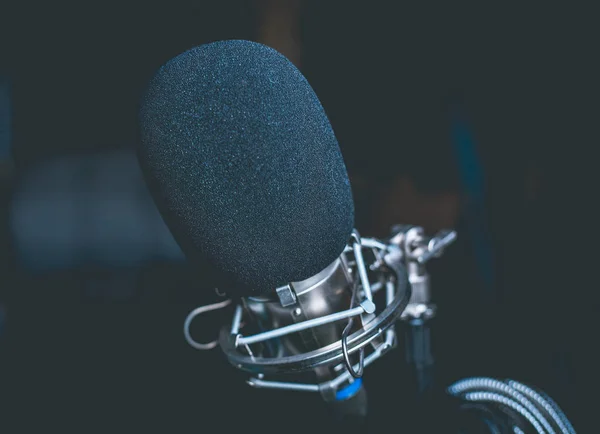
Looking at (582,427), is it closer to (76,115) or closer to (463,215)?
(463,215)

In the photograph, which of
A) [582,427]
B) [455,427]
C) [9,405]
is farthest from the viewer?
[9,405]

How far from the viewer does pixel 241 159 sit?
1.51 feet

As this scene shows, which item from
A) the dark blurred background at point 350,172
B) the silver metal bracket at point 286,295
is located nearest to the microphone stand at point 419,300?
the dark blurred background at point 350,172

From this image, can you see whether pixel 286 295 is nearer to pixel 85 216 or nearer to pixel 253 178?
pixel 253 178

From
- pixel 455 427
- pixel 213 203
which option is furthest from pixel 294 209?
pixel 455 427

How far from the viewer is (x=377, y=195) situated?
105cm

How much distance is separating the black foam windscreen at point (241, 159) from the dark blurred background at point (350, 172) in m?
0.48

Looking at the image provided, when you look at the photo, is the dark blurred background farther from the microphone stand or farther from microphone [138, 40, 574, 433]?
microphone [138, 40, 574, 433]

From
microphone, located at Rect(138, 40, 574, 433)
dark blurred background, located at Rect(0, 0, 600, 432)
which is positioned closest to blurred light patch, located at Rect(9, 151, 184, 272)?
dark blurred background, located at Rect(0, 0, 600, 432)

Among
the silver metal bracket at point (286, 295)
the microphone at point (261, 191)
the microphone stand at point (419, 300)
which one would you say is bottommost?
the microphone stand at point (419, 300)

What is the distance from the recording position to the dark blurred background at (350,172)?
2.93 ft

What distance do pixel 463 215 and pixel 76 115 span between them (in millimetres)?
885

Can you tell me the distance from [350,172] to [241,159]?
59cm

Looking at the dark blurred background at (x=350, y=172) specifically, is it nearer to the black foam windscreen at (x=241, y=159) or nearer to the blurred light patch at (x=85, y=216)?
the blurred light patch at (x=85, y=216)
